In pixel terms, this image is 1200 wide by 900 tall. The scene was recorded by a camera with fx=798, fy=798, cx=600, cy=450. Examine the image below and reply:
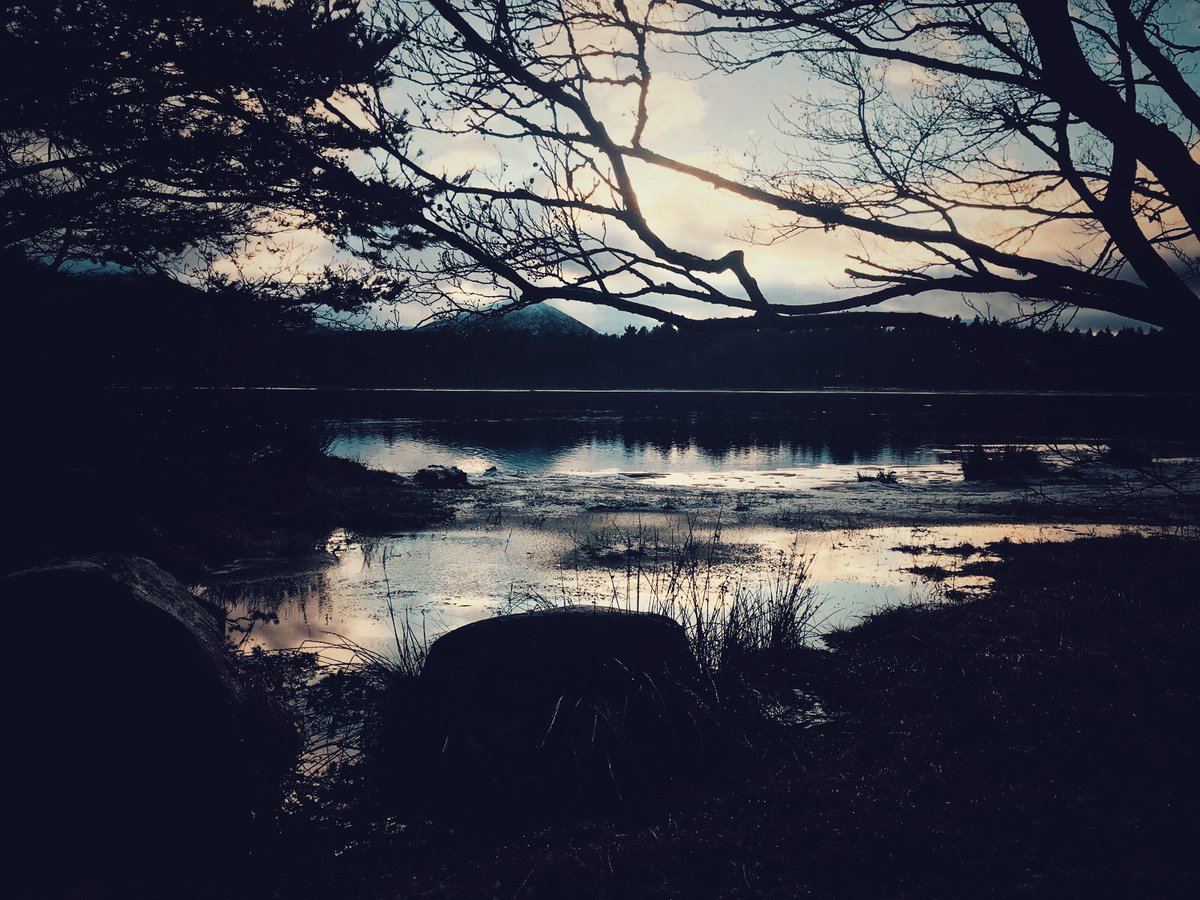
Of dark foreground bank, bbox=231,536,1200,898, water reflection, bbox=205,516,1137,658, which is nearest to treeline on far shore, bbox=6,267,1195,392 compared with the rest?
dark foreground bank, bbox=231,536,1200,898

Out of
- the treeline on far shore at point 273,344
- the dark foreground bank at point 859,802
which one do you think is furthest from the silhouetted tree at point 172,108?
the dark foreground bank at point 859,802

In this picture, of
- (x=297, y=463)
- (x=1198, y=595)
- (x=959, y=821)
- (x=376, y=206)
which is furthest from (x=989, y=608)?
(x=297, y=463)

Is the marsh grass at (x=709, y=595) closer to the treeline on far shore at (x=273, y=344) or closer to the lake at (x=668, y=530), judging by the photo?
the lake at (x=668, y=530)

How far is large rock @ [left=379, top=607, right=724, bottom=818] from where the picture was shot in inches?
189

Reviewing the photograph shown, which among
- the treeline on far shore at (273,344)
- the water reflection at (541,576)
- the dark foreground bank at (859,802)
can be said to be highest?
the treeline on far shore at (273,344)

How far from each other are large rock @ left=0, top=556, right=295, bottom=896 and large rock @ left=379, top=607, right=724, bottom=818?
1.12 metres

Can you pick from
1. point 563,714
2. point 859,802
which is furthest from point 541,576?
point 859,802

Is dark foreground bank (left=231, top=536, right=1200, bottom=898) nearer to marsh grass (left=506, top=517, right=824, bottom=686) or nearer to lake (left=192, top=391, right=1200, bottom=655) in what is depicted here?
marsh grass (left=506, top=517, right=824, bottom=686)

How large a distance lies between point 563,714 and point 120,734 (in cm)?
272

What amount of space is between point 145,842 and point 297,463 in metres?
17.7

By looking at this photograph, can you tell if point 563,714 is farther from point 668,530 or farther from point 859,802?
point 668,530

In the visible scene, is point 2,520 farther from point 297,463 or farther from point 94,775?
point 297,463

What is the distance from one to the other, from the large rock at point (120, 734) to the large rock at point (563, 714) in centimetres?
112

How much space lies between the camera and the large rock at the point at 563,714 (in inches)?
189
